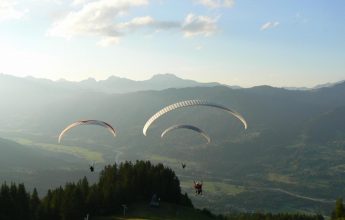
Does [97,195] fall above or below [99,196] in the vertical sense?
above

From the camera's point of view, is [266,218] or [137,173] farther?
[266,218]

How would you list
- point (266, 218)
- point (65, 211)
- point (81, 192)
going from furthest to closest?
point (266, 218), point (81, 192), point (65, 211)

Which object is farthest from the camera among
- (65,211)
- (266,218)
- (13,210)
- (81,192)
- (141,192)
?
(266,218)

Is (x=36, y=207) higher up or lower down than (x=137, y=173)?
lower down

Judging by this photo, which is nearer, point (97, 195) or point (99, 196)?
point (97, 195)

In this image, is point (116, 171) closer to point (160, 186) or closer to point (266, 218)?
point (160, 186)

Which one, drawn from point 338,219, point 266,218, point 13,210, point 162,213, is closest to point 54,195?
point 13,210
